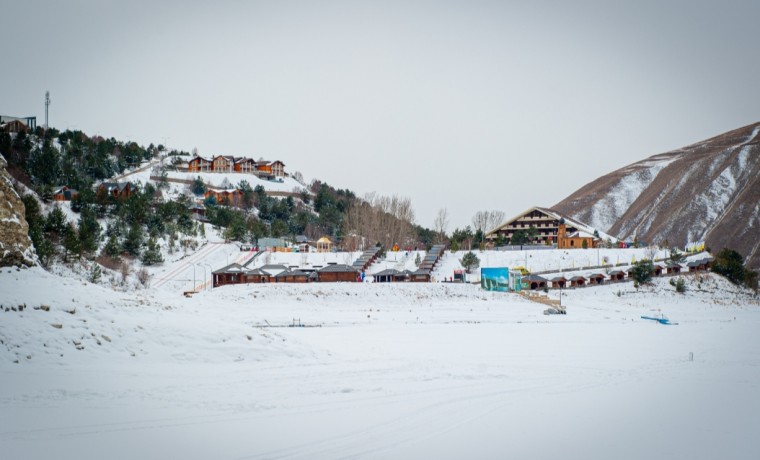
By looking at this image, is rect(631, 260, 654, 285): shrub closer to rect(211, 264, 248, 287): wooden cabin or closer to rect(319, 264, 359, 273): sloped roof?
rect(319, 264, 359, 273): sloped roof

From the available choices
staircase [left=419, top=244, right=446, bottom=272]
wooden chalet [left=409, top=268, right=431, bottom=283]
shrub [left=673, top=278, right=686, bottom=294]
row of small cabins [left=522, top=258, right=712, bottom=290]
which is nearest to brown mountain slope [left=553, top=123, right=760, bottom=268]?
row of small cabins [left=522, top=258, right=712, bottom=290]

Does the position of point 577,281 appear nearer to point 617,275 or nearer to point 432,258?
point 617,275

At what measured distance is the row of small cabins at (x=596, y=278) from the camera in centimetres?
4974

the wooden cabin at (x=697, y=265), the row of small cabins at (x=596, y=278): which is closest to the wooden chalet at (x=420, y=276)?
the row of small cabins at (x=596, y=278)

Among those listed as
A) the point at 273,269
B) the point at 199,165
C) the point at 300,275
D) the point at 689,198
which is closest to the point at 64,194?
the point at 273,269

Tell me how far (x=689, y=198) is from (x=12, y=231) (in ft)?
390

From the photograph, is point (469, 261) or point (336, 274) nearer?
point (336, 274)

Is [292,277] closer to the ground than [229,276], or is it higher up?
closer to the ground

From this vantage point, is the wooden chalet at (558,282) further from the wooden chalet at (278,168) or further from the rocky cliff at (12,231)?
the wooden chalet at (278,168)

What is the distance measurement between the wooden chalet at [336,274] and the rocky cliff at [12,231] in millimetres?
35716

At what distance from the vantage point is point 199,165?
11319 centimetres

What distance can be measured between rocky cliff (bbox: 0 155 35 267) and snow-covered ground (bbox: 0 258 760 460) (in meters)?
0.40

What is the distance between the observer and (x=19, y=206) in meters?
16.9

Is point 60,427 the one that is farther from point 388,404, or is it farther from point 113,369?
point 388,404
